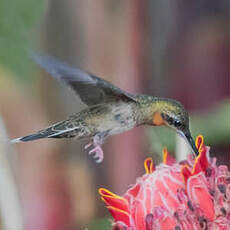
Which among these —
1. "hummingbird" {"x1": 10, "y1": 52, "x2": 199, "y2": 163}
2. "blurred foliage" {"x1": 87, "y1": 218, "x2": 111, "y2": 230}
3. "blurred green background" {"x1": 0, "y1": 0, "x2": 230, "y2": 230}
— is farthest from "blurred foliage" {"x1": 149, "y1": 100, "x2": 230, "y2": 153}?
"blurred green background" {"x1": 0, "y1": 0, "x2": 230, "y2": 230}

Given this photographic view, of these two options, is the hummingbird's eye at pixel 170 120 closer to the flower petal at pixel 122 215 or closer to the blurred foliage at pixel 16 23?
the flower petal at pixel 122 215

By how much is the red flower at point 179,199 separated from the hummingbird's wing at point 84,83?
0.12 meters

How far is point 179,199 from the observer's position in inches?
29.0

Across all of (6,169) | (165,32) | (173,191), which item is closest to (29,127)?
(165,32)

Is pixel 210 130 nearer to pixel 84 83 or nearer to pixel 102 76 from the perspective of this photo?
pixel 84 83

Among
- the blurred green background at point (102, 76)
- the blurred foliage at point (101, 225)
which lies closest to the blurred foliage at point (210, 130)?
the blurred foliage at point (101, 225)

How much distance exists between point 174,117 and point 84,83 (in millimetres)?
126

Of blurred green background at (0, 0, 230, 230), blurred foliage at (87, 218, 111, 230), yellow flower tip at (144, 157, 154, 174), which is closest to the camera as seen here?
yellow flower tip at (144, 157, 154, 174)

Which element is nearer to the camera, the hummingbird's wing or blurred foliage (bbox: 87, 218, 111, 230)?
the hummingbird's wing

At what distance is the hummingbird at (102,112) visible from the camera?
0.77 m

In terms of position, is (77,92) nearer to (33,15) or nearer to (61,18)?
(33,15)

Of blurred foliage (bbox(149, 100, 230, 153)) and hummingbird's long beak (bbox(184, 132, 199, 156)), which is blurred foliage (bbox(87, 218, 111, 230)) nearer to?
blurred foliage (bbox(149, 100, 230, 153))

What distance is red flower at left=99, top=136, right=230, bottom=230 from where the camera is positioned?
0.71 m

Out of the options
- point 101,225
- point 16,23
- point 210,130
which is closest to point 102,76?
point 210,130
